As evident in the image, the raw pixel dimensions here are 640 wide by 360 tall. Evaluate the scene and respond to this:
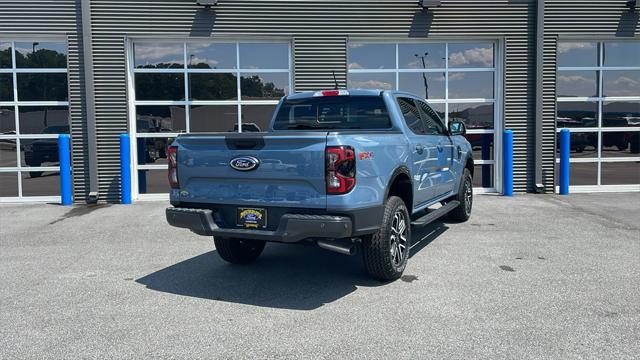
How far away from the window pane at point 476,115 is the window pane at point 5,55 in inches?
366

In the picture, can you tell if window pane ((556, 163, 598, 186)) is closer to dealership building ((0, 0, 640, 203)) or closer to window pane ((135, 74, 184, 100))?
dealership building ((0, 0, 640, 203))

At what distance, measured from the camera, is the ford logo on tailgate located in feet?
16.1

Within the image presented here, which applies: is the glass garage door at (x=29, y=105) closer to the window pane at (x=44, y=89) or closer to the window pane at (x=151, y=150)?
the window pane at (x=44, y=89)

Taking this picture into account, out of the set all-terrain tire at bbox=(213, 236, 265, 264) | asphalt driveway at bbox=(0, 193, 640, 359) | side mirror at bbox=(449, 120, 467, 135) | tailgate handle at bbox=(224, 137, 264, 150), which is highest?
side mirror at bbox=(449, 120, 467, 135)

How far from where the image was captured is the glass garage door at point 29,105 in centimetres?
1116

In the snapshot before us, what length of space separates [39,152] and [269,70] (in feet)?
16.6

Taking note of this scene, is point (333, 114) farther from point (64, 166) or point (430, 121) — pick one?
point (64, 166)

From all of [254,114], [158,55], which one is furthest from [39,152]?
[254,114]

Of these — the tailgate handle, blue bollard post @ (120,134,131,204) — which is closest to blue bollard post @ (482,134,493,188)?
blue bollard post @ (120,134,131,204)

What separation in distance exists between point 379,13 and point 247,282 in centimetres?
760

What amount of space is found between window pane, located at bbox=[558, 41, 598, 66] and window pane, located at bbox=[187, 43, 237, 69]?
7148mm

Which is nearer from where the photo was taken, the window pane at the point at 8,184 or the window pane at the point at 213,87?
the window pane at the point at 8,184

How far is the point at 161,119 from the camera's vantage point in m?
11.4

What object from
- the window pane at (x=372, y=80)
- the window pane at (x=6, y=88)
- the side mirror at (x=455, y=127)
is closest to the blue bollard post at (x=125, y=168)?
the window pane at (x=6, y=88)
